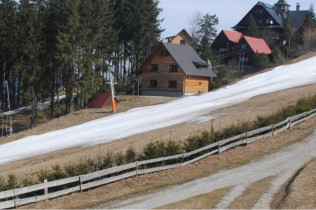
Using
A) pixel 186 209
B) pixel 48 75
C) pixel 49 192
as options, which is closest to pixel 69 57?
pixel 48 75

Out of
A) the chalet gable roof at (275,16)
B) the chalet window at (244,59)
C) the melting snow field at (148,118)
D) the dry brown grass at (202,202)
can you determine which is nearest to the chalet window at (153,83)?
the melting snow field at (148,118)

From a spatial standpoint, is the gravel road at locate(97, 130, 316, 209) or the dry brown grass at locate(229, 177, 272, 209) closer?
the dry brown grass at locate(229, 177, 272, 209)

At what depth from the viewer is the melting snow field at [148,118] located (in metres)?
33.0

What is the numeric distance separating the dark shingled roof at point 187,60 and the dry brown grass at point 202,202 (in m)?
52.2

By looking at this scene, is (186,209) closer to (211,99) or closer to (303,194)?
(303,194)

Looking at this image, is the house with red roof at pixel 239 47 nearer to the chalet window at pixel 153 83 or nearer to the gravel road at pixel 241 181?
the chalet window at pixel 153 83

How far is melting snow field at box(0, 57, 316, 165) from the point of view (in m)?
33.0

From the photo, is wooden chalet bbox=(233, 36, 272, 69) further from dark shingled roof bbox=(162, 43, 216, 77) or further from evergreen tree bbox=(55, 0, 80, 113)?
evergreen tree bbox=(55, 0, 80, 113)

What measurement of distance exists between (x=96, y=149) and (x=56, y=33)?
33475 millimetres

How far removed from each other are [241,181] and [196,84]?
52.1 m

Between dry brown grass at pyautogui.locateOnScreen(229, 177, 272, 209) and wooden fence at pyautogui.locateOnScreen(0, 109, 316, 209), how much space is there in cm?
494

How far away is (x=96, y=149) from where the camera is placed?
1105 inches

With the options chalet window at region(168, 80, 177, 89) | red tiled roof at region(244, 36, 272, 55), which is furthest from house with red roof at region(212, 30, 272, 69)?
chalet window at region(168, 80, 177, 89)

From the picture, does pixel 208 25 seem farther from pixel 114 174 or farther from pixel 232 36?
pixel 114 174
